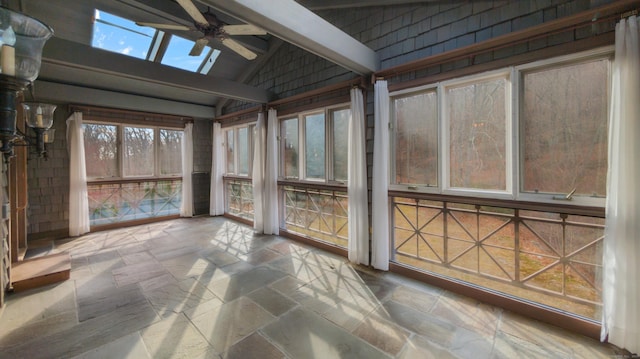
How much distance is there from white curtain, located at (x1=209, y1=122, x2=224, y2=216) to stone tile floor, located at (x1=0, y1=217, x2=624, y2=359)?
2924mm

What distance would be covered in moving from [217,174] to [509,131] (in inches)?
232

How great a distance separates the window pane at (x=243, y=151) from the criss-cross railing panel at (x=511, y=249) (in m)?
3.87

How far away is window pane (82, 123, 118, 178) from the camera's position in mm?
5266

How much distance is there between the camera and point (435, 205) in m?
3.00

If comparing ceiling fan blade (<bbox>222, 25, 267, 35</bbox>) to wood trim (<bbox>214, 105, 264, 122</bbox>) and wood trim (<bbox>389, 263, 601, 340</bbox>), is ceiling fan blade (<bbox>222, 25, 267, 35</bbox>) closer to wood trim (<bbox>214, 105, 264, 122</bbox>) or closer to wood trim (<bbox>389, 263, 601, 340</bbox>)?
wood trim (<bbox>214, 105, 264, 122</bbox>)

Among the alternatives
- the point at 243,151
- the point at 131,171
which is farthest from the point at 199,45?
the point at 131,171

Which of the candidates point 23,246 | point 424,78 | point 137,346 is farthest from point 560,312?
point 23,246

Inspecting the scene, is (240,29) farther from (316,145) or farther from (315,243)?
(315,243)

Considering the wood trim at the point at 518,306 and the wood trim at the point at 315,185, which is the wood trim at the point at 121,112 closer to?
the wood trim at the point at 315,185

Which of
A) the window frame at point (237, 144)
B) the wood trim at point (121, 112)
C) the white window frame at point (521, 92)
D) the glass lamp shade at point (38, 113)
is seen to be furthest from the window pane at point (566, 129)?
the wood trim at point (121, 112)

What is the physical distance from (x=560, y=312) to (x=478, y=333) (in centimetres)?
76

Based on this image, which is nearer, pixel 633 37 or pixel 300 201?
pixel 633 37

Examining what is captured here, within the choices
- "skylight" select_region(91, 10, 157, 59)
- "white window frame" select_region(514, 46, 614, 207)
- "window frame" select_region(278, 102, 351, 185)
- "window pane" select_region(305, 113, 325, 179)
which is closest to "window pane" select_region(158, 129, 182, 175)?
"skylight" select_region(91, 10, 157, 59)

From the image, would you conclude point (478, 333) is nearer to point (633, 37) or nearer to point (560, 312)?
point (560, 312)
